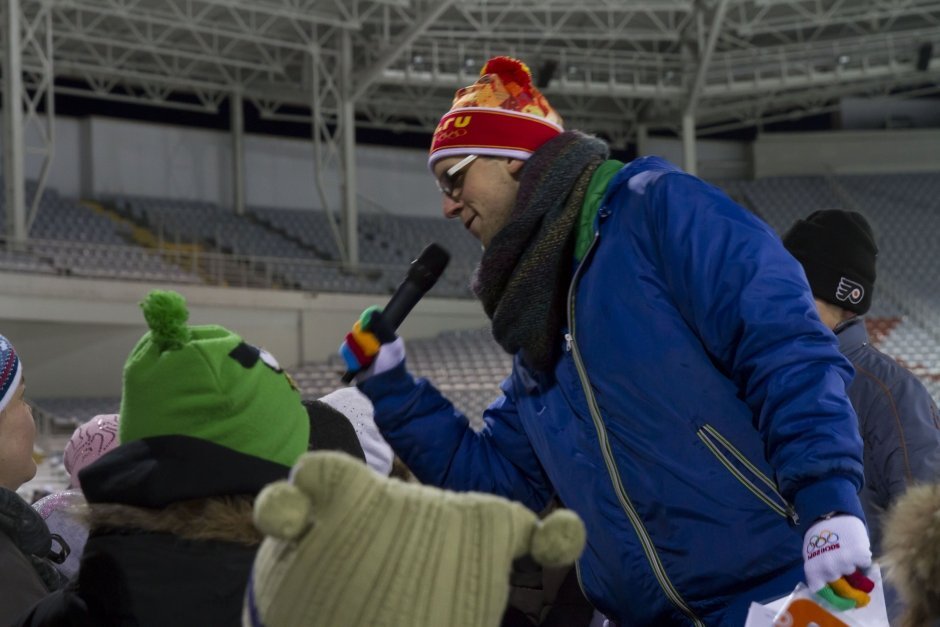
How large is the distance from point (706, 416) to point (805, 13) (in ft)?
59.4

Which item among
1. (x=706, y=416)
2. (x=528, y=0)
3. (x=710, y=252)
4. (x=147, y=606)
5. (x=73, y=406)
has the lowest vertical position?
(x=73, y=406)

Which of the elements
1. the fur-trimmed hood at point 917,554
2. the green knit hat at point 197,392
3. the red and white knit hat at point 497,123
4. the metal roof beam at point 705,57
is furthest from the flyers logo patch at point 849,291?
the metal roof beam at point 705,57

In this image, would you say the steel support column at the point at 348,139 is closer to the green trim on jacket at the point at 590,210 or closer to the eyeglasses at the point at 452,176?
the eyeglasses at the point at 452,176

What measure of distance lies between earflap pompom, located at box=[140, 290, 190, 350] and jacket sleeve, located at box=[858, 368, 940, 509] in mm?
1752

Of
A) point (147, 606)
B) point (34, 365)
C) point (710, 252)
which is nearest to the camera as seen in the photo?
point (147, 606)

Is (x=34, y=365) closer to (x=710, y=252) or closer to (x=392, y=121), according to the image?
(x=392, y=121)

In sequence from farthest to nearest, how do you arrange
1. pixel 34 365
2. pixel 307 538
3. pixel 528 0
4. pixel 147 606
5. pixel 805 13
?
1. pixel 805 13
2. pixel 528 0
3. pixel 34 365
4. pixel 147 606
5. pixel 307 538

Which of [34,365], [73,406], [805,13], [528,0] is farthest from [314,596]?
[805,13]

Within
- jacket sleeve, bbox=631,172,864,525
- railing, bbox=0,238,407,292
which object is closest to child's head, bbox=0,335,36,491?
jacket sleeve, bbox=631,172,864,525

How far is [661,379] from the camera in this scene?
66.4 inches

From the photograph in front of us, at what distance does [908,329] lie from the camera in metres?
17.4

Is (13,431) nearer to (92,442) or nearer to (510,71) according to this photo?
(92,442)

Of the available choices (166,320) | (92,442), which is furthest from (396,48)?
(166,320)

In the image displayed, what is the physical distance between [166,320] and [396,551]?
50 cm
